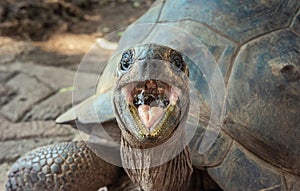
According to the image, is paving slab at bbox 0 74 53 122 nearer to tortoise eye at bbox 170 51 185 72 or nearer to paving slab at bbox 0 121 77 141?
paving slab at bbox 0 121 77 141

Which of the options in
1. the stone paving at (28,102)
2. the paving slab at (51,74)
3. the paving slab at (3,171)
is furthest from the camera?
A: the paving slab at (51,74)

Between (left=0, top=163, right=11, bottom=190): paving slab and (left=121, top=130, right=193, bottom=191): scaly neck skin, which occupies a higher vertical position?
(left=121, top=130, right=193, bottom=191): scaly neck skin

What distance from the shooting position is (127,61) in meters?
1.87

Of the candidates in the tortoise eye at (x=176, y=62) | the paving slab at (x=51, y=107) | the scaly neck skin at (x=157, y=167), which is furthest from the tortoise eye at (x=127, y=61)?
the paving slab at (x=51, y=107)

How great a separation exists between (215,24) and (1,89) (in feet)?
7.65

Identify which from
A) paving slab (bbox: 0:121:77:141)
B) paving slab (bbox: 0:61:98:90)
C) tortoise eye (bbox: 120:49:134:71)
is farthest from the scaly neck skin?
paving slab (bbox: 0:61:98:90)

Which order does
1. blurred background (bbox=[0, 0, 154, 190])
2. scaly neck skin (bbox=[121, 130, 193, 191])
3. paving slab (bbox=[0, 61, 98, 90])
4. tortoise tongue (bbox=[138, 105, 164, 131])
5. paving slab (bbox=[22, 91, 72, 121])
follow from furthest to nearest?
paving slab (bbox=[0, 61, 98, 90])
paving slab (bbox=[22, 91, 72, 121])
blurred background (bbox=[0, 0, 154, 190])
scaly neck skin (bbox=[121, 130, 193, 191])
tortoise tongue (bbox=[138, 105, 164, 131])

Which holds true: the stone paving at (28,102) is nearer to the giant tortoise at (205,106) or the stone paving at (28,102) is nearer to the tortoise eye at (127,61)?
the giant tortoise at (205,106)

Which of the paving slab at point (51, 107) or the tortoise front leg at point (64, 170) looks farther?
the paving slab at point (51, 107)

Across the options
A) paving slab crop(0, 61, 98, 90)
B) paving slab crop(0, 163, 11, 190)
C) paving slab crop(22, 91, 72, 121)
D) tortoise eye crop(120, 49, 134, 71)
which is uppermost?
paving slab crop(0, 61, 98, 90)

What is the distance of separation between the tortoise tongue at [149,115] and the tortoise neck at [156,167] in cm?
25

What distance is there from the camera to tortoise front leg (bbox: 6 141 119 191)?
257 cm

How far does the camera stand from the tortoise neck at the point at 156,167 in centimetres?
208

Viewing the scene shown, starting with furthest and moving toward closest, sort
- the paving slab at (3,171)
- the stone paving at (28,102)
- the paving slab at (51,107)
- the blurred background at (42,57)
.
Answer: the paving slab at (51,107) → the blurred background at (42,57) → the stone paving at (28,102) → the paving slab at (3,171)
